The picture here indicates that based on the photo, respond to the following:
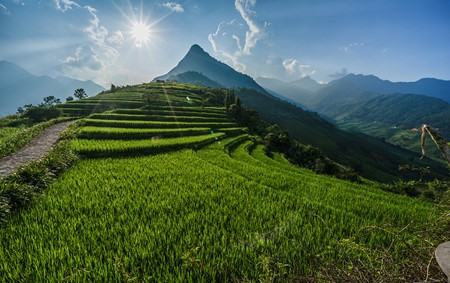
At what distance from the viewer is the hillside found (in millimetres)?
3857

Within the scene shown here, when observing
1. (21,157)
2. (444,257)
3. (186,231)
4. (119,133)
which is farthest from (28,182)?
(119,133)

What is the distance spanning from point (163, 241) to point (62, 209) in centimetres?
432

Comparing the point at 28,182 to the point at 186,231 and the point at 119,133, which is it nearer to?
the point at 186,231

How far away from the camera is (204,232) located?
575 centimetres

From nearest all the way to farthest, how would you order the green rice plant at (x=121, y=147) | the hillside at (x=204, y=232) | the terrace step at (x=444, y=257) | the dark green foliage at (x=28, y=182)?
the terrace step at (x=444, y=257)
the hillside at (x=204, y=232)
the dark green foliage at (x=28, y=182)
the green rice plant at (x=121, y=147)

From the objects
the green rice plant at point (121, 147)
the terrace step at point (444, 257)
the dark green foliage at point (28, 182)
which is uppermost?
the terrace step at point (444, 257)

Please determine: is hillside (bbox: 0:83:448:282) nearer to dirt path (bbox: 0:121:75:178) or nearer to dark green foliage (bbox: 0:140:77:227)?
dark green foliage (bbox: 0:140:77:227)

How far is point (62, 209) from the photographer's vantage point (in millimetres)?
7254

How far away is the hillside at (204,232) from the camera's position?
3.86m

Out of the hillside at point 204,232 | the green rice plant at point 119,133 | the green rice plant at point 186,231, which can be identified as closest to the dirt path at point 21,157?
the hillside at point 204,232

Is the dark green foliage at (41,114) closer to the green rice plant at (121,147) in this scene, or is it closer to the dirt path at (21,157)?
the dirt path at (21,157)

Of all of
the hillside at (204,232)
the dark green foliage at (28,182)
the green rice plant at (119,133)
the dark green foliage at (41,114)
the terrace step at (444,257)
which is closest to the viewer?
the terrace step at (444,257)

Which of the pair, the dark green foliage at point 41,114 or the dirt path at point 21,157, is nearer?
the dirt path at point 21,157

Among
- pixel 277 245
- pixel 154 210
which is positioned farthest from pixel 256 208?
pixel 154 210
